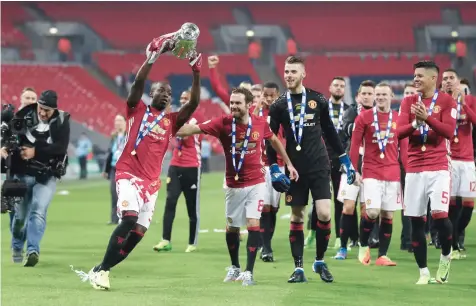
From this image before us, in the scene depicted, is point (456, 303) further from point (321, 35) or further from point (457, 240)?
point (321, 35)

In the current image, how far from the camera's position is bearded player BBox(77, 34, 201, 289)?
31.6ft

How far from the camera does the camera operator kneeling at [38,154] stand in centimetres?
1216

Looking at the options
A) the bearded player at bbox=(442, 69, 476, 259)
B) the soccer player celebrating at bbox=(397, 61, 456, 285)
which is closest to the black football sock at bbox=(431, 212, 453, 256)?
the soccer player celebrating at bbox=(397, 61, 456, 285)

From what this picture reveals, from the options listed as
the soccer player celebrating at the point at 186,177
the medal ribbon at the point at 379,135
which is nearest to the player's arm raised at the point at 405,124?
the medal ribbon at the point at 379,135

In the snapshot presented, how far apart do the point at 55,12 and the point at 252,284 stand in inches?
1814

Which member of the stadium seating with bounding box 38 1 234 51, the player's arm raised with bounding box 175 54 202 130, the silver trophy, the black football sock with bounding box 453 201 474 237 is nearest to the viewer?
the silver trophy

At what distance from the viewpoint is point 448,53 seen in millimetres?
51906

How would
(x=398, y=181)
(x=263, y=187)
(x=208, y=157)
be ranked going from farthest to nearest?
(x=208, y=157) → (x=398, y=181) → (x=263, y=187)

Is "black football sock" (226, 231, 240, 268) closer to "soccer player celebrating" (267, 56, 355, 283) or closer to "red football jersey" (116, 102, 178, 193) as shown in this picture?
"soccer player celebrating" (267, 56, 355, 283)

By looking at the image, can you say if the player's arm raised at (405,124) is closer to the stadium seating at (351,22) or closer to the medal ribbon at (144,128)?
the medal ribbon at (144,128)

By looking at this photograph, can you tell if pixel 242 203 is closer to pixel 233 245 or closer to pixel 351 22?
pixel 233 245

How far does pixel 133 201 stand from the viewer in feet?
31.8

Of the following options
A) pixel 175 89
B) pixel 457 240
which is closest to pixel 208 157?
pixel 175 89

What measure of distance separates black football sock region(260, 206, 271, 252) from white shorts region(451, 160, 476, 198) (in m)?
2.40
